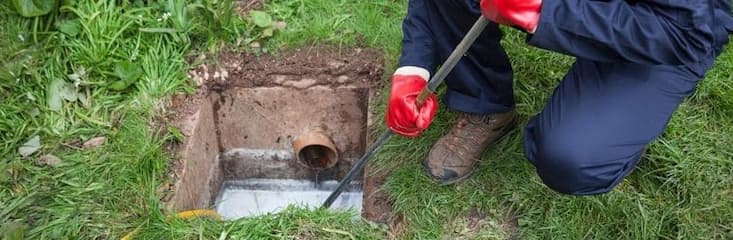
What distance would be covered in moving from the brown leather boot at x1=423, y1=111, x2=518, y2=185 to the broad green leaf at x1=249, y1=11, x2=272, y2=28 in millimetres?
854

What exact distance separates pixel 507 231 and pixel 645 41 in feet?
2.58

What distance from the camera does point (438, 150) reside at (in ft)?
7.55

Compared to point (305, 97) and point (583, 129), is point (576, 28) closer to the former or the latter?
point (583, 129)

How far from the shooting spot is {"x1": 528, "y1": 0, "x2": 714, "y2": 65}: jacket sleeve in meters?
1.58

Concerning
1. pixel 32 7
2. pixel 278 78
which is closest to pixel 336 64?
pixel 278 78

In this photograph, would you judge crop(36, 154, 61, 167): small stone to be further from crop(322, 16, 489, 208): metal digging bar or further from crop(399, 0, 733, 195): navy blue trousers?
crop(399, 0, 733, 195): navy blue trousers

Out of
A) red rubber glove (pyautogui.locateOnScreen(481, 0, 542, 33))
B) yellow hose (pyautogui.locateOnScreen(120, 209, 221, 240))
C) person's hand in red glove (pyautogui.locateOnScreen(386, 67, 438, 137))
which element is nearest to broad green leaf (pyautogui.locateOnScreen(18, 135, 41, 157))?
yellow hose (pyautogui.locateOnScreen(120, 209, 221, 240))

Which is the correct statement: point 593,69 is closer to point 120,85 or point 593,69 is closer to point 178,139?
point 178,139

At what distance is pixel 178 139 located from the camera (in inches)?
98.0

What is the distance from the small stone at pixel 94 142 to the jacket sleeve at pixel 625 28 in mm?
1513

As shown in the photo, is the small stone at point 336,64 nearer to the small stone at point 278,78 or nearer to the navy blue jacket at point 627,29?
the small stone at point 278,78

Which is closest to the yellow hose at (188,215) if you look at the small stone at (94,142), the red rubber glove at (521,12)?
the small stone at (94,142)

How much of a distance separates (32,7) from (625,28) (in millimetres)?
1997

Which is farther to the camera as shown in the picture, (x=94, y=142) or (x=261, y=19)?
(x=261, y=19)
